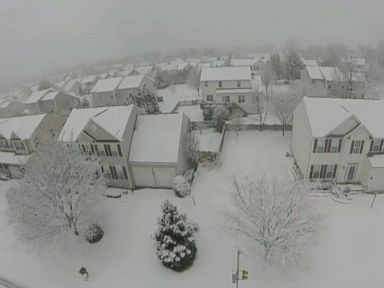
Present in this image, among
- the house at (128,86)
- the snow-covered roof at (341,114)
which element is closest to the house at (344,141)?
the snow-covered roof at (341,114)

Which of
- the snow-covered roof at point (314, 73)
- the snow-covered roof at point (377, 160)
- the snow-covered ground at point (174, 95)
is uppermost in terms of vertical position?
the snow-covered roof at point (377, 160)

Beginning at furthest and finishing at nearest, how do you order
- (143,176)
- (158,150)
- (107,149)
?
(143,176), (158,150), (107,149)

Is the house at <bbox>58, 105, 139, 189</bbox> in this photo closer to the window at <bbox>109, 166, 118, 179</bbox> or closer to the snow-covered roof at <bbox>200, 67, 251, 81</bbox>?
the window at <bbox>109, 166, 118, 179</bbox>

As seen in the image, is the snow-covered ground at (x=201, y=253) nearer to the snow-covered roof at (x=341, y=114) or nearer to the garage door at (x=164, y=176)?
the garage door at (x=164, y=176)

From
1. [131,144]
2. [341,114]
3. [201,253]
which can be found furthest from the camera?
[131,144]

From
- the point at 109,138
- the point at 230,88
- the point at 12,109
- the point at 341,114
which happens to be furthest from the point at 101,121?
the point at 12,109

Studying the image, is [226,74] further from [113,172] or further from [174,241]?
[174,241]
